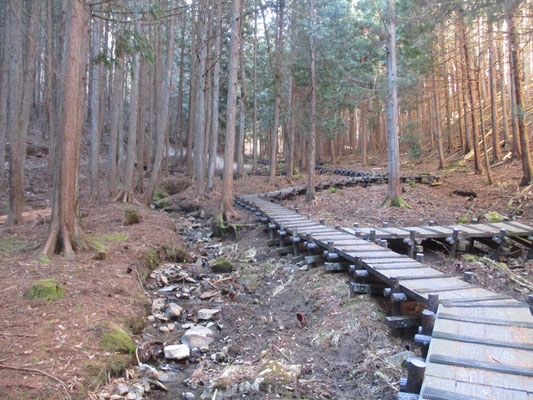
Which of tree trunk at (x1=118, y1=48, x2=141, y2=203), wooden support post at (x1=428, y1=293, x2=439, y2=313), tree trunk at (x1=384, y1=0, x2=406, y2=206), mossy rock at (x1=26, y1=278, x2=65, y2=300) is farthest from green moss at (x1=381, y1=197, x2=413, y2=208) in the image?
mossy rock at (x1=26, y1=278, x2=65, y2=300)

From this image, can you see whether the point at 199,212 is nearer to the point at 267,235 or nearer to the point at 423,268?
the point at 267,235

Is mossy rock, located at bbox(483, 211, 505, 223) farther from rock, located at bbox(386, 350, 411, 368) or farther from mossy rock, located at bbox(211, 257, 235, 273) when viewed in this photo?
rock, located at bbox(386, 350, 411, 368)

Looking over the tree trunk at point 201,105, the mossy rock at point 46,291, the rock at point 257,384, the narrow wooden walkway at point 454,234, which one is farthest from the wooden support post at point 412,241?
the tree trunk at point 201,105

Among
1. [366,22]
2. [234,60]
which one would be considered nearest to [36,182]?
[234,60]

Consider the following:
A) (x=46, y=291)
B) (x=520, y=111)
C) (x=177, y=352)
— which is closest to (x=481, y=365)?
(x=177, y=352)

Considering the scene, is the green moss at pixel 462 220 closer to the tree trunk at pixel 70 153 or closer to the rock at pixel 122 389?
the tree trunk at pixel 70 153

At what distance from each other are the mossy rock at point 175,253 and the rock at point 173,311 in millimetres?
2942

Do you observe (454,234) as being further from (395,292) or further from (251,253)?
(251,253)

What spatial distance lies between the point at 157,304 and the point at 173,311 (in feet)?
1.55

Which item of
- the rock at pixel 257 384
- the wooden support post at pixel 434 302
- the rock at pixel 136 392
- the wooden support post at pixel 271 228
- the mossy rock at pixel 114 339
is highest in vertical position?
the wooden support post at pixel 271 228

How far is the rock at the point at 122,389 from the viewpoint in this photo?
4.25 metres

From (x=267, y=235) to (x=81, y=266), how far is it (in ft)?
20.2

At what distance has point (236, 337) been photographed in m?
5.98

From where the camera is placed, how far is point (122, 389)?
4312 mm
